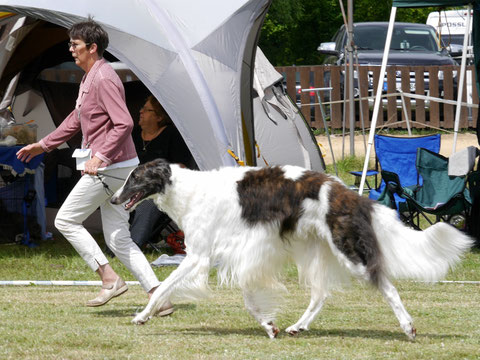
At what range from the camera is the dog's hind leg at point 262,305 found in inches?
228

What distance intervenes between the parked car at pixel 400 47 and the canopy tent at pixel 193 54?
31.0 ft

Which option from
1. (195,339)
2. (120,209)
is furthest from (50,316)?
(195,339)

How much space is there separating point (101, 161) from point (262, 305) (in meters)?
1.37

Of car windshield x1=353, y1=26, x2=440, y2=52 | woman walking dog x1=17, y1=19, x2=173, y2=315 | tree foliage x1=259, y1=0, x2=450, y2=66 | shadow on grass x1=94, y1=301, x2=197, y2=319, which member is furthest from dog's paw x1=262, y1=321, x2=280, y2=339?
tree foliage x1=259, y1=0, x2=450, y2=66

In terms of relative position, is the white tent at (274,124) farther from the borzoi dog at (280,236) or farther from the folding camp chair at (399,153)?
the borzoi dog at (280,236)

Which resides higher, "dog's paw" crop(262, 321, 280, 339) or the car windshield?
"dog's paw" crop(262, 321, 280, 339)

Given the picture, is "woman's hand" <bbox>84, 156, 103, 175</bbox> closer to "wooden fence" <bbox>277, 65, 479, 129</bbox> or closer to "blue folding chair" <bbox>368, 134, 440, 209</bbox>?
"blue folding chair" <bbox>368, 134, 440, 209</bbox>

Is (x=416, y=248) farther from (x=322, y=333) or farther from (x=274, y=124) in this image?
(x=274, y=124)

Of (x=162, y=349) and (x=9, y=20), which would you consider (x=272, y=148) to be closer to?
(x=9, y=20)

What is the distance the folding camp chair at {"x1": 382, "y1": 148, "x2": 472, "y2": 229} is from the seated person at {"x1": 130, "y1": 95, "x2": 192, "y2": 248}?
A: 6.96ft

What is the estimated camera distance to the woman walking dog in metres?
6.23

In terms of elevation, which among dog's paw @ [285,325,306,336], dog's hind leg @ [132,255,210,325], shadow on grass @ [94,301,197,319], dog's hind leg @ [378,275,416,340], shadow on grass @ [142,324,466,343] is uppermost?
dog's hind leg @ [132,255,210,325]

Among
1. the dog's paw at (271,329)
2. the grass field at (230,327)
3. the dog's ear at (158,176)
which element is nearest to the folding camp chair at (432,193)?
the grass field at (230,327)

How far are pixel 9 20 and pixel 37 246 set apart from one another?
2.37 meters
